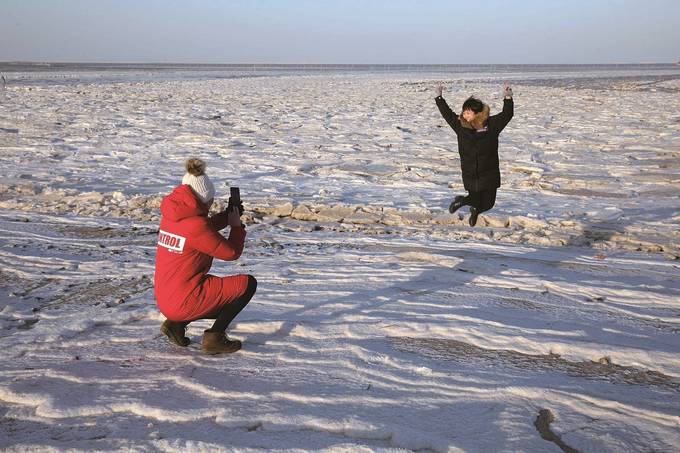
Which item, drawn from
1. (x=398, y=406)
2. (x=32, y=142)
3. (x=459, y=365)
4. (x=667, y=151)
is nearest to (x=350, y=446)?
(x=398, y=406)

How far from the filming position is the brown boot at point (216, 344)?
3.84 meters

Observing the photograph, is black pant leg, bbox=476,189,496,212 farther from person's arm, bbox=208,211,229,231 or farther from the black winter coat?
person's arm, bbox=208,211,229,231

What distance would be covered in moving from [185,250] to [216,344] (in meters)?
0.61

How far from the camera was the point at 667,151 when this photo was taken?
12.4 metres

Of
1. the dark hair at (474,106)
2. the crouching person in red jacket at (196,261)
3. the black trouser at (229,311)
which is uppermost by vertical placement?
the dark hair at (474,106)

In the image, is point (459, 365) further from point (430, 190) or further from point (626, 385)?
point (430, 190)

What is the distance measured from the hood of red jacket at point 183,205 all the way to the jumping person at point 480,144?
2679mm

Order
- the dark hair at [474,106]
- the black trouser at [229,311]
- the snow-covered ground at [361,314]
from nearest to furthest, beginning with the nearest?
the snow-covered ground at [361,314] → the black trouser at [229,311] → the dark hair at [474,106]

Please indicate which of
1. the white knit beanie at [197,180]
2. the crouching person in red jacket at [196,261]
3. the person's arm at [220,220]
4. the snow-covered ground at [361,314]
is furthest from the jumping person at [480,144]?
the white knit beanie at [197,180]

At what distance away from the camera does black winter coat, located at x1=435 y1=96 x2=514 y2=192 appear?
558 cm

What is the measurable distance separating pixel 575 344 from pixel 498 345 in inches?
19.0

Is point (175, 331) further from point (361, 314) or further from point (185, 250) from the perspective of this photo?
point (361, 314)

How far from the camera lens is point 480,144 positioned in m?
5.60

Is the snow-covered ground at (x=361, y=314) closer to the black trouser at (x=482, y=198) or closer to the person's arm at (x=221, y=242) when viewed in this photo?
the black trouser at (x=482, y=198)
